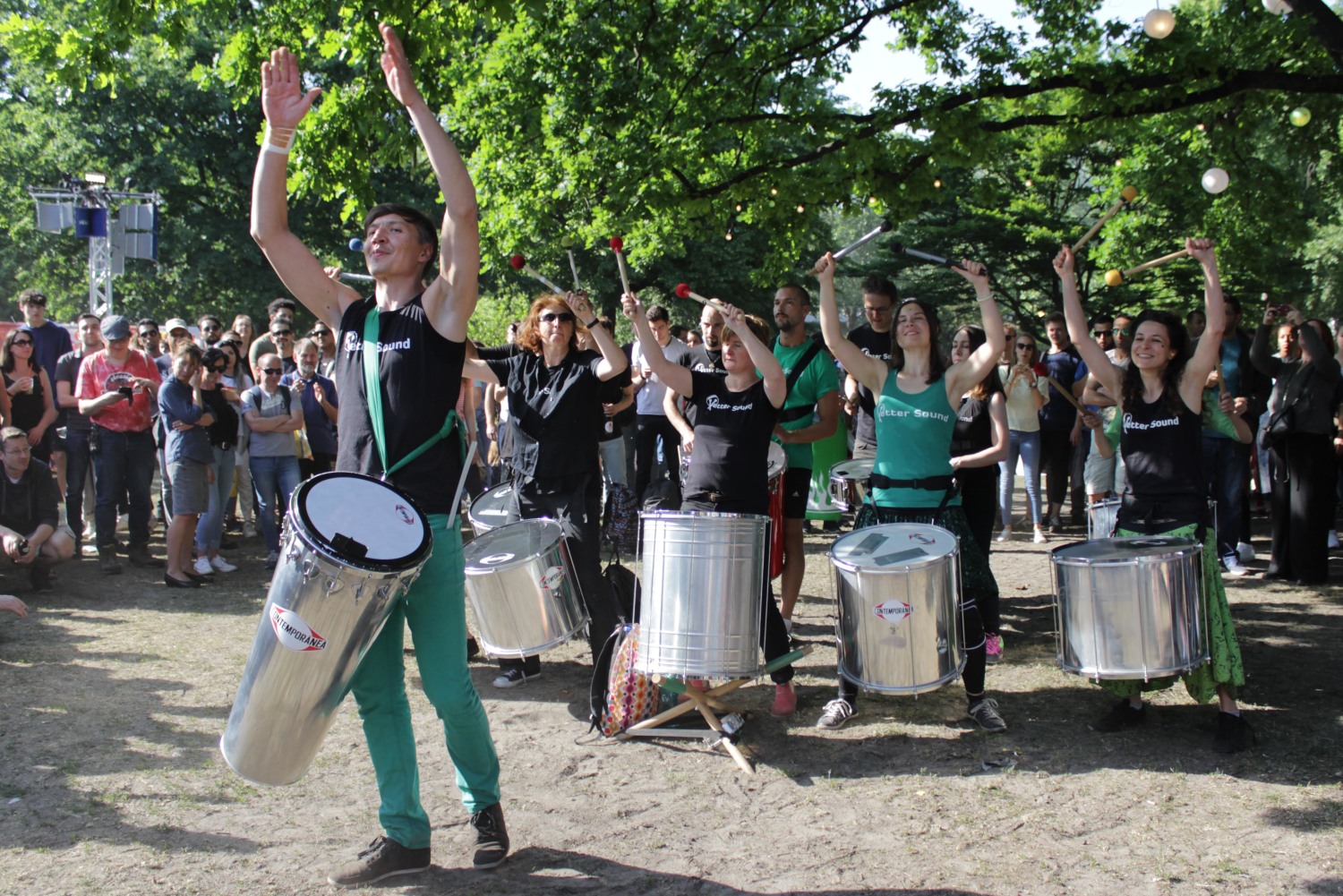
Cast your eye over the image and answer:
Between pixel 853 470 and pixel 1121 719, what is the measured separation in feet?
7.31

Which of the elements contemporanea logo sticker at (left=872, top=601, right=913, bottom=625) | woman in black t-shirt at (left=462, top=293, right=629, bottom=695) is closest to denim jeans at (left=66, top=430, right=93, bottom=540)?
woman in black t-shirt at (left=462, top=293, right=629, bottom=695)

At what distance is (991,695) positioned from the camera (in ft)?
19.0

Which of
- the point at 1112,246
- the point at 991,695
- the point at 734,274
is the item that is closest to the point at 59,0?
the point at 991,695

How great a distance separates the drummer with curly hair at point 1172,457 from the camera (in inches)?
198

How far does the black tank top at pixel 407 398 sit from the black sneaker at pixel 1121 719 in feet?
10.7

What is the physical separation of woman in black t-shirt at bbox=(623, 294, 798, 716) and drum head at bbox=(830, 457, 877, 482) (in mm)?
1419

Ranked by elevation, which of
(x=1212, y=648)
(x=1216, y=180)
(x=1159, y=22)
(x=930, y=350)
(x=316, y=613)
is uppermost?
(x=1159, y=22)

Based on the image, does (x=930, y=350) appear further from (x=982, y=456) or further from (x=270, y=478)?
(x=270, y=478)

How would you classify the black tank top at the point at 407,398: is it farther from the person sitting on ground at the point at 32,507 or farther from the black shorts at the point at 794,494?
the person sitting on ground at the point at 32,507

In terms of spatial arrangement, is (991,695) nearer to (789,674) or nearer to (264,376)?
(789,674)

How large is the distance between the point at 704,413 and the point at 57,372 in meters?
6.98

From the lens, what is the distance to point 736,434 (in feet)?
17.8

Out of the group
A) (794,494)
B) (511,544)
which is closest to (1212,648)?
(794,494)

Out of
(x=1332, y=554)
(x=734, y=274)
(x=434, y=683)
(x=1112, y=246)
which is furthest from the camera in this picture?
(x=734, y=274)
